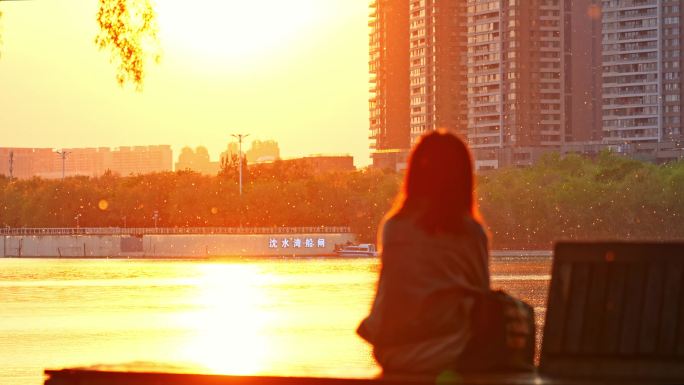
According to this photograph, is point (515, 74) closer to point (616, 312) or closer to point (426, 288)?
point (426, 288)

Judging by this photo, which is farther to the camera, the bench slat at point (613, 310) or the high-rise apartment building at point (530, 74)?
the high-rise apartment building at point (530, 74)

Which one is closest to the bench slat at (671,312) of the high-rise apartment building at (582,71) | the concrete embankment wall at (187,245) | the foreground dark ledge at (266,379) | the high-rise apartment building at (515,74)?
the foreground dark ledge at (266,379)

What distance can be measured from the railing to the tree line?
6.42ft

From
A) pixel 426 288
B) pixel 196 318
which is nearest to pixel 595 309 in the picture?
pixel 426 288

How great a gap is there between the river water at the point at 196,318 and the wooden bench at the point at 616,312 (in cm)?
72

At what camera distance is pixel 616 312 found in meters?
5.10

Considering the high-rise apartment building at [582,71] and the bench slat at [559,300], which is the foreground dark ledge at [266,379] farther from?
the high-rise apartment building at [582,71]

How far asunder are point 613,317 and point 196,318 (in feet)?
118

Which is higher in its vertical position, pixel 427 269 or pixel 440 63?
pixel 440 63

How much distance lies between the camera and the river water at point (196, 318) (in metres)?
22.6

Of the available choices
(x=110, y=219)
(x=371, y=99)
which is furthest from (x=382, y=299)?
(x=371, y=99)

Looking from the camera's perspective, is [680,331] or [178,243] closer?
[680,331]

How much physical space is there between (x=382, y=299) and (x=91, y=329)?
3003cm

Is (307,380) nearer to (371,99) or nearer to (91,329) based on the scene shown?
(91,329)
